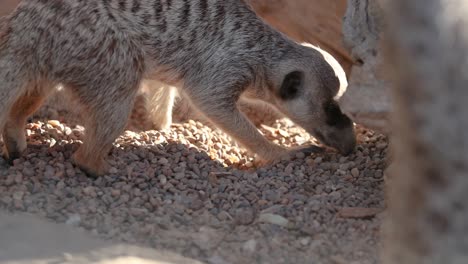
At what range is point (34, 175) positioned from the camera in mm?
3619

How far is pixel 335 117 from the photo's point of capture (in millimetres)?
4289

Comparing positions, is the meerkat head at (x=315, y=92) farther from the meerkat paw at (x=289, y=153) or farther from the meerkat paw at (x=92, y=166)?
the meerkat paw at (x=92, y=166)

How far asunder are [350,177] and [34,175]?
1642 mm

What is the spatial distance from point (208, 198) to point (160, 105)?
1.33 metres

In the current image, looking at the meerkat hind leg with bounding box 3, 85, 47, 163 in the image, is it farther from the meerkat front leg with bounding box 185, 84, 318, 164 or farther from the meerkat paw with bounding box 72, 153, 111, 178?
the meerkat front leg with bounding box 185, 84, 318, 164

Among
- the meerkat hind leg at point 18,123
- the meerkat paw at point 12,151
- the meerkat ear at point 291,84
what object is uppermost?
the meerkat ear at point 291,84

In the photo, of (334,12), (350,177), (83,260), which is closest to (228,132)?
(350,177)

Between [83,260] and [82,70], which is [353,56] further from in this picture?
[83,260]

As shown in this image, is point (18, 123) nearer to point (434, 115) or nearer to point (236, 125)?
point (236, 125)

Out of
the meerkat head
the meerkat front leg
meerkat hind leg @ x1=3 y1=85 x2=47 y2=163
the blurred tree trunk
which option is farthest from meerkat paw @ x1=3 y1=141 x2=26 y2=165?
the blurred tree trunk

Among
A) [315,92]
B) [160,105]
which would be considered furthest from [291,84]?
[160,105]

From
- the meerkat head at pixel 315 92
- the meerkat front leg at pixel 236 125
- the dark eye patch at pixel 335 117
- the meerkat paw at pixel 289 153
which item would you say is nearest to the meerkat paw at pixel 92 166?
the meerkat front leg at pixel 236 125

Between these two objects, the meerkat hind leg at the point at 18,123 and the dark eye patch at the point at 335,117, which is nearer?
the meerkat hind leg at the point at 18,123

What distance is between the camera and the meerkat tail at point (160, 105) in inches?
188
